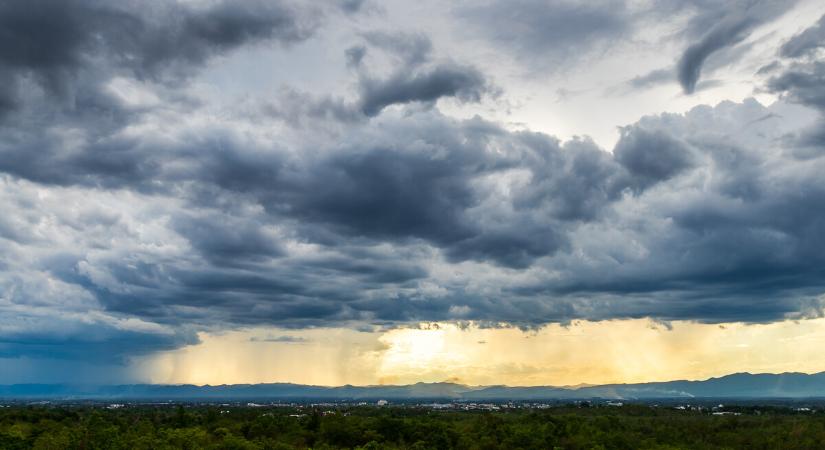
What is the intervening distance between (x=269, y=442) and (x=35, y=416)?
9417cm

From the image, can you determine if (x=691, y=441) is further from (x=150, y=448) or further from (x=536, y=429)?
(x=150, y=448)

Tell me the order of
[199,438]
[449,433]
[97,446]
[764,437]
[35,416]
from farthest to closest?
[35,416]
[764,437]
[449,433]
[199,438]
[97,446]

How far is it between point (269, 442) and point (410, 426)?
115 feet

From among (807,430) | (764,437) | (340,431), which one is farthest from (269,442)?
(807,430)

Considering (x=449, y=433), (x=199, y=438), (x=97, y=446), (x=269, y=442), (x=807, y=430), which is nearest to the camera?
(x=97, y=446)

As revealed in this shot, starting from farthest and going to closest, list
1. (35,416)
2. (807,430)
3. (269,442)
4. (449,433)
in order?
(35,416)
(807,430)
(449,433)
(269,442)

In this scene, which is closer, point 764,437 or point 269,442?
point 269,442

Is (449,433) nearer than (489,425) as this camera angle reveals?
Yes

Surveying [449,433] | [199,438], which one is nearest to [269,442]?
[199,438]

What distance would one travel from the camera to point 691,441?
510ft

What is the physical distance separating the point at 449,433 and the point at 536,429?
19.0m

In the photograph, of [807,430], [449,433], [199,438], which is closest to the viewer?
[199,438]

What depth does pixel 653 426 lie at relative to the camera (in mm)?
188875

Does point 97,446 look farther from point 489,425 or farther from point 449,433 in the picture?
point 489,425
